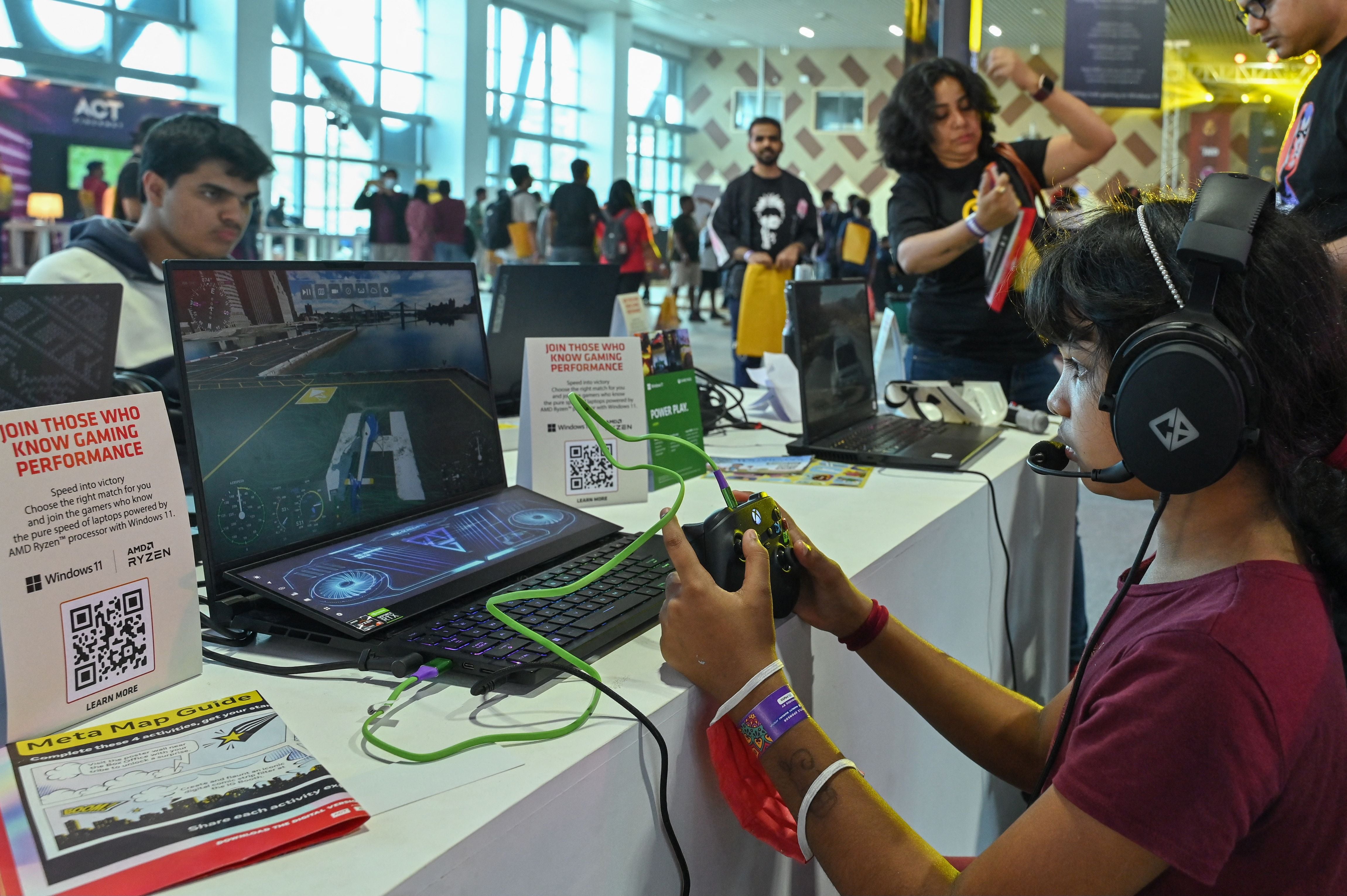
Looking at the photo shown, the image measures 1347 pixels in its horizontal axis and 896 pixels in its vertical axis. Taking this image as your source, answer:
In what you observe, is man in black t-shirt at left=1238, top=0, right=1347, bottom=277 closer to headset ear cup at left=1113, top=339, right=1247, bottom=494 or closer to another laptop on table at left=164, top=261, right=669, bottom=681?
headset ear cup at left=1113, top=339, right=1247, bottom=494

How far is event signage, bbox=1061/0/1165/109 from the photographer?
14.7 feet

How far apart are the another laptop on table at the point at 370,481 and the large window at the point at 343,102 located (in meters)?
9.57

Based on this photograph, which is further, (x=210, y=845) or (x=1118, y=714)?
(x=1118, y=714)

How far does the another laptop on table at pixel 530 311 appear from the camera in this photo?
175 centimetres

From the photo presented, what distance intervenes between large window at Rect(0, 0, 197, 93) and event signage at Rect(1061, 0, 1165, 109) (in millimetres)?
6698

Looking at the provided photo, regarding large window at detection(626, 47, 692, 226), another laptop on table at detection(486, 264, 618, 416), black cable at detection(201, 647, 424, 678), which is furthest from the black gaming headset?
large window at detection(626, 47, 692, 226)

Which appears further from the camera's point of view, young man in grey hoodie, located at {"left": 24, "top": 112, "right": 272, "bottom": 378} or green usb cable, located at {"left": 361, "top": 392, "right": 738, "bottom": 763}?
young man in grey hoodie, located at {"left": 24, "top": 112, "right": 272, "bottom": 378}

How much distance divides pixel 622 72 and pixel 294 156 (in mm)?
5097

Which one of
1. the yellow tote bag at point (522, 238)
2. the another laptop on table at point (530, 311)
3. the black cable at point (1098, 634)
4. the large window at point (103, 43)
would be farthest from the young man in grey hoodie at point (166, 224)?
the yellow tote bag at point (522, 238)

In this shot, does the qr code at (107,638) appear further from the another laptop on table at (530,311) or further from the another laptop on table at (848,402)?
the another laptop on table at (848,402)

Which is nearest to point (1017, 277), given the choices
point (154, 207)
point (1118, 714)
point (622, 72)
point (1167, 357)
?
point (1167, 357)

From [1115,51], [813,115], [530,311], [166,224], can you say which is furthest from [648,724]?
[813,115]

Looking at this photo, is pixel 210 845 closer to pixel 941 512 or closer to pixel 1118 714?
pixel 1118 714

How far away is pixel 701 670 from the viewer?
77 centimetres
